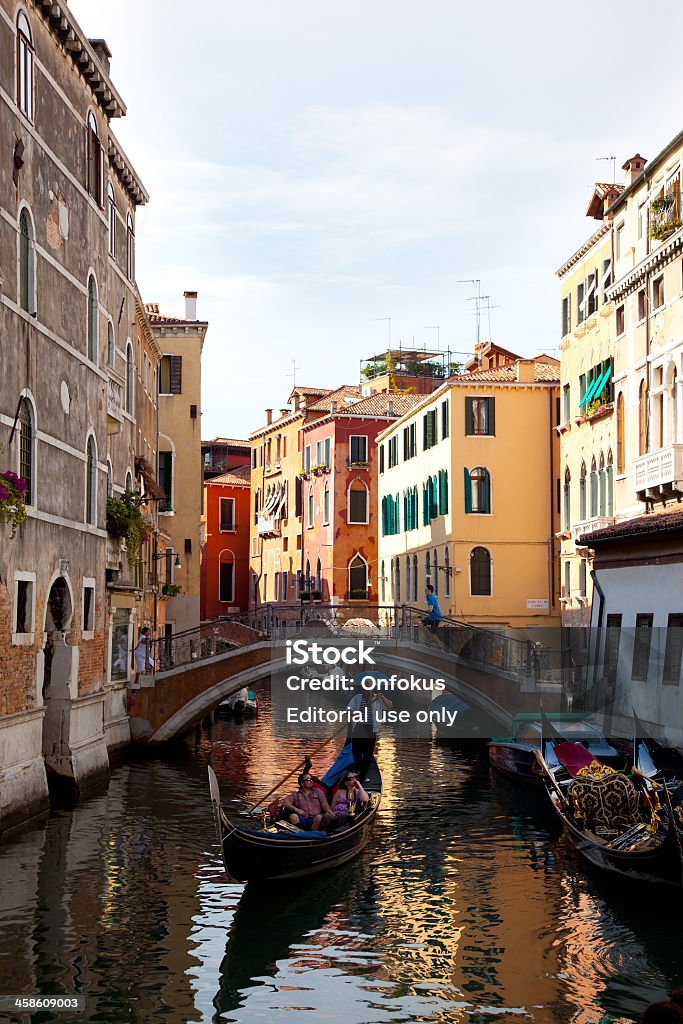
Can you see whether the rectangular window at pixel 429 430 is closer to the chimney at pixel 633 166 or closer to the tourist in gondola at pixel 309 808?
the chimney at pixel 633 166

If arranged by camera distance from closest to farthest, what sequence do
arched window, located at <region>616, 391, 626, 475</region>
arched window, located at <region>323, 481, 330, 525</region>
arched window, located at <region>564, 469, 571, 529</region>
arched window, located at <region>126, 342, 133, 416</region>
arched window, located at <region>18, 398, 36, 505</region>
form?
arched window, located at <region>18, 398, 36, 505</region>
arched window, located at <region>616, 391, 626, 475</region>
arched window, located at <region>126, 342, 133, 416</region>
arched window, located at <region>564, 469, 571, 529</region>
arched window, located at <region>323, 481, 330, 525</region>

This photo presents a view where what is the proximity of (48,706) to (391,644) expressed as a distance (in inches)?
367

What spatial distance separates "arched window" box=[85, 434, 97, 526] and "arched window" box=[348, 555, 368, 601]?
2420 cm

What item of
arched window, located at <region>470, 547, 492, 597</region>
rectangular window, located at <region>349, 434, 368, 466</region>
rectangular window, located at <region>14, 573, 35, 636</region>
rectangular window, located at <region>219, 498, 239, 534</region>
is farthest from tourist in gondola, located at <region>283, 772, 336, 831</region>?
rectangular window, located at <region>219, 498, 239, 534</region>

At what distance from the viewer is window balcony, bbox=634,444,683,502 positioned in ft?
64.0

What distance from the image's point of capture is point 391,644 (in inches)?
1009

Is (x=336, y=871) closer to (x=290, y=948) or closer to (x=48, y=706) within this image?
(x=290, y=948)

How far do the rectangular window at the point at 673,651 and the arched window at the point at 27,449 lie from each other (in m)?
8.97

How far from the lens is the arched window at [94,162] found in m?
19.8

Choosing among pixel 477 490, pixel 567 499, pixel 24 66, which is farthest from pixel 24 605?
pixel 477 490

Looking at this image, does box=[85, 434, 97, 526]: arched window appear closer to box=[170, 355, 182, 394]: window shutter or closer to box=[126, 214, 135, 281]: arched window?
box=[126, 214, 135, 281]: arched window

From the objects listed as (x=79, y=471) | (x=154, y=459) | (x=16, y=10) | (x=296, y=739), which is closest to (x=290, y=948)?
(x=79, y=471)

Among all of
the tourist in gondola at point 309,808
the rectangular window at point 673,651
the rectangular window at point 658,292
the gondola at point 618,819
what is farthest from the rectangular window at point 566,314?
the tourist in gondola at point 309,808

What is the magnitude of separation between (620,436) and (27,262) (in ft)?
39.2
